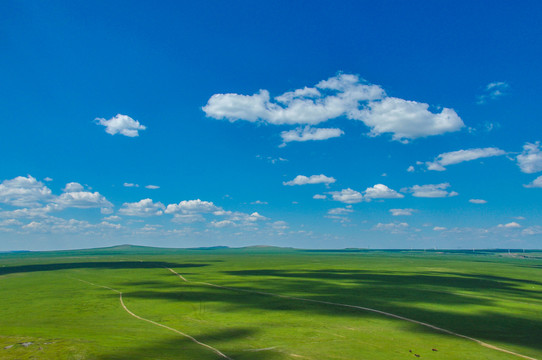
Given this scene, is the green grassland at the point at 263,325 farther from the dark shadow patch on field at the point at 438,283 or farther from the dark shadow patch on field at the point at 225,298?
the dark shadow patch on field at the point at 438,283

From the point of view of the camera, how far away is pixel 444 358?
76.6 ft

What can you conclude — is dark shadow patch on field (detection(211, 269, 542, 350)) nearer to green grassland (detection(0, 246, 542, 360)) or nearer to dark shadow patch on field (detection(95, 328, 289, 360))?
green grassland (detection(0, 246, 542, 360))

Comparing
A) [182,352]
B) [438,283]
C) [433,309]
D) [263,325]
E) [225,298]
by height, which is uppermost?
[182,352]

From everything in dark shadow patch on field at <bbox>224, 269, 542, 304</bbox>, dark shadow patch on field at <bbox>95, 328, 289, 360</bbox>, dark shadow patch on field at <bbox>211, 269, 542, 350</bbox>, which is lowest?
dark shadow patch on field at <bbox>224, 269, 542, 304</bbox>

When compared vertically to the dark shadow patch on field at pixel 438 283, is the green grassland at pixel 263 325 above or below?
above

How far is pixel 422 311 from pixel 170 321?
1060 inches

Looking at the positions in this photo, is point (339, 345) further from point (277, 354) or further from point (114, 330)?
point (114, 330)

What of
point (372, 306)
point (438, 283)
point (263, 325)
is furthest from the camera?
point (438, 283)

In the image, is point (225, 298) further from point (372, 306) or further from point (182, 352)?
point (182, 352)

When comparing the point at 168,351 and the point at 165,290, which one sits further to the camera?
the point at 165,290

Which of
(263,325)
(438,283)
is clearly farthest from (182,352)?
(438,283)

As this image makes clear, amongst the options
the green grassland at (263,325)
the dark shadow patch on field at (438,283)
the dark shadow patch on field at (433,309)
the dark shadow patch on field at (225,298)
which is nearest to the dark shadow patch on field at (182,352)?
the green grassland at (263,325)

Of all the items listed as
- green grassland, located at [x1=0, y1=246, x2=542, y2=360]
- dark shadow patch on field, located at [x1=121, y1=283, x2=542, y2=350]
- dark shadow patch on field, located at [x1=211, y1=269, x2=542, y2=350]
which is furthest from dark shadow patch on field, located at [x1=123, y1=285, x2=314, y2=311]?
dark shadow patch on field, located at [x1=211, y1=269, x2=542, y2=350]

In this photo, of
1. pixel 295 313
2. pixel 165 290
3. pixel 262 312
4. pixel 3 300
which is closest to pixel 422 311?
pixel 295 313
